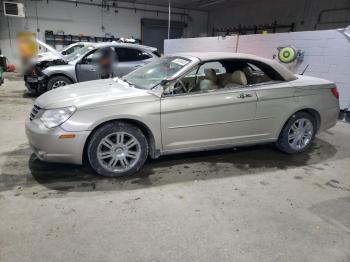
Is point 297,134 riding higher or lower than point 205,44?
lower

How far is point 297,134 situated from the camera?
4043 millimetres

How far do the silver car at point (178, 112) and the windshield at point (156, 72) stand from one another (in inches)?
0.7

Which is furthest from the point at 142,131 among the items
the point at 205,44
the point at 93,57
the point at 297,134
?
the point at 205,44

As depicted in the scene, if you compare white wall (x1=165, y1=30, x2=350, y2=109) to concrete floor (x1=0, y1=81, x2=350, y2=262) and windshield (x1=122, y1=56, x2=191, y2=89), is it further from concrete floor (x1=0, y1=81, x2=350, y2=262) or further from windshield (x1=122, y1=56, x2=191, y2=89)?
windshield (x1=122, y1=56, x2=191, y2=89)

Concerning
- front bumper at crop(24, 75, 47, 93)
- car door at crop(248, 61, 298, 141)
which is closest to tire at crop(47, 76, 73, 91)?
front bumper at crop(24, 75, 47, 93)

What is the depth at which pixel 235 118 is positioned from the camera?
3.52 meters

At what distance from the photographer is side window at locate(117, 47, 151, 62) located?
24.3ft

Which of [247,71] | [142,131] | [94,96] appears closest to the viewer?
[94,96]

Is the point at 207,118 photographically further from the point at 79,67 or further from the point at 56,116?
the point at 79,67

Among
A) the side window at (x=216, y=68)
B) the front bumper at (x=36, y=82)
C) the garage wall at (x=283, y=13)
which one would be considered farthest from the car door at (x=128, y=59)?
the garage wall at (x=283, y=13)

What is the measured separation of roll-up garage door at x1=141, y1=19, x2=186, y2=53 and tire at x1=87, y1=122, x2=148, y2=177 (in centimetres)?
1435

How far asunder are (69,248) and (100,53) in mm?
5995

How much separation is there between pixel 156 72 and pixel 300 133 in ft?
7.11

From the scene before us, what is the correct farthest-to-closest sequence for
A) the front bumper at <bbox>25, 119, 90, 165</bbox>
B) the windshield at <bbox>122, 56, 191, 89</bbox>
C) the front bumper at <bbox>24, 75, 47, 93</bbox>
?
the front bumper at <bbox>24, 75, 47, 93</bbox> → the windshield at <bbox>122, 56, 191, 89</bbox> → the front bumper at <bbox>25, 119, 90, 165</bbox>
